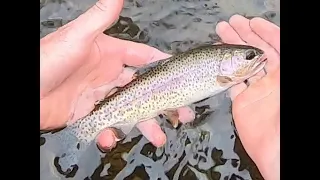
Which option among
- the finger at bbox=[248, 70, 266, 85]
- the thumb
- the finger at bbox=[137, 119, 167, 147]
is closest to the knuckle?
the thumb

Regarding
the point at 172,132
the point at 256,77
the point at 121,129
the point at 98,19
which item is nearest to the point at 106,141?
the point at 121,129

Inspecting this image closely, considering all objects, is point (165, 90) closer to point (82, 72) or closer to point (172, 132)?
point (172, 132)

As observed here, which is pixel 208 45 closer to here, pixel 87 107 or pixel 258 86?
pixel 258 86

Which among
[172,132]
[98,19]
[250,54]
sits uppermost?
[98,19]

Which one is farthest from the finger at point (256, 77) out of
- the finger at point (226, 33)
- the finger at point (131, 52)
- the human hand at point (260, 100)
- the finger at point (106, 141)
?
the finger at point (106, 141)
